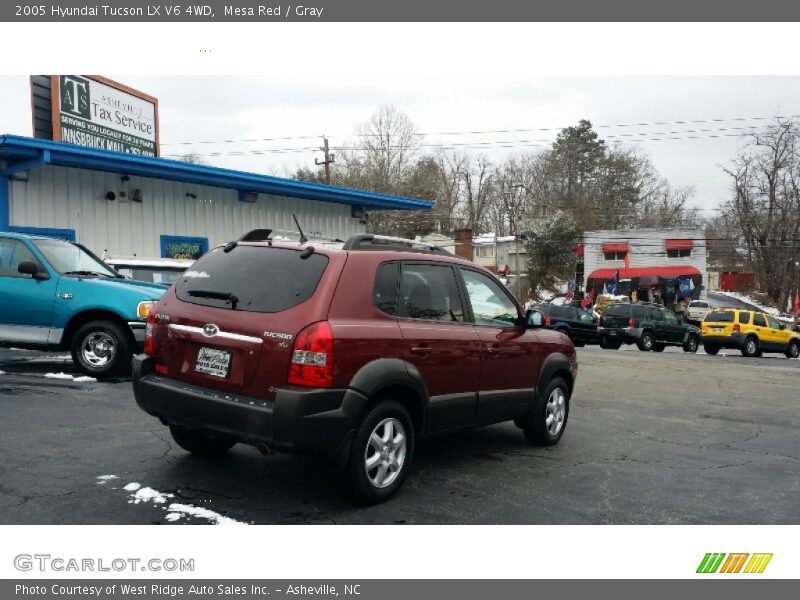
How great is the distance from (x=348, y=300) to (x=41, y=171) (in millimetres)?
10394

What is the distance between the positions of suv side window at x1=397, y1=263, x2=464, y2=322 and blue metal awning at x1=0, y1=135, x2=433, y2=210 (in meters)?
8.97

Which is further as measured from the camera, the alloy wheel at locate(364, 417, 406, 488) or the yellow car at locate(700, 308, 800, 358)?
the yellow car at locate(700, 308, 800, 358)

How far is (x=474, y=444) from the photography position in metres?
6.25

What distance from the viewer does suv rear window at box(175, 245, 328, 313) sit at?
4238 millimetres

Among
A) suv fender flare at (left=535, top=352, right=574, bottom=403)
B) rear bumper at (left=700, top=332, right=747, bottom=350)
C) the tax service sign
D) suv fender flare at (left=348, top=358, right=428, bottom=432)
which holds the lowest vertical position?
rear bumper at (left=700, top=332, right=747, bottom=350)

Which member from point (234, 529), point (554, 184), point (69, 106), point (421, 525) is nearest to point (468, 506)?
point (421, 525)

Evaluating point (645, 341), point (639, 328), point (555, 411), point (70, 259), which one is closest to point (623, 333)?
point (639, 328)

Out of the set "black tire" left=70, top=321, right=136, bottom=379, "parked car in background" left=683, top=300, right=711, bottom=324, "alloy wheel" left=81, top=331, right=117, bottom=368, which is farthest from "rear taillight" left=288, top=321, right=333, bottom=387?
"parked car in background" left=683, top=300, right=711, bottom=324

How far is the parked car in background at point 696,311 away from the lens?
4085cm

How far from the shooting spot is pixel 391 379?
431cm

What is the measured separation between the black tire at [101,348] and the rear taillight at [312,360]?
4.92 meters

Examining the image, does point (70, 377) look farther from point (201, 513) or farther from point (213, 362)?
point (201, 513)

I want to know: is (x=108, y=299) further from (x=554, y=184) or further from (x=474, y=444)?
(x=554, y=184)

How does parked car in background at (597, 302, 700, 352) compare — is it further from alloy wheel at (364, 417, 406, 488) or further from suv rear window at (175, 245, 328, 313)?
suv rear window at (175, 245, 328, 313)
